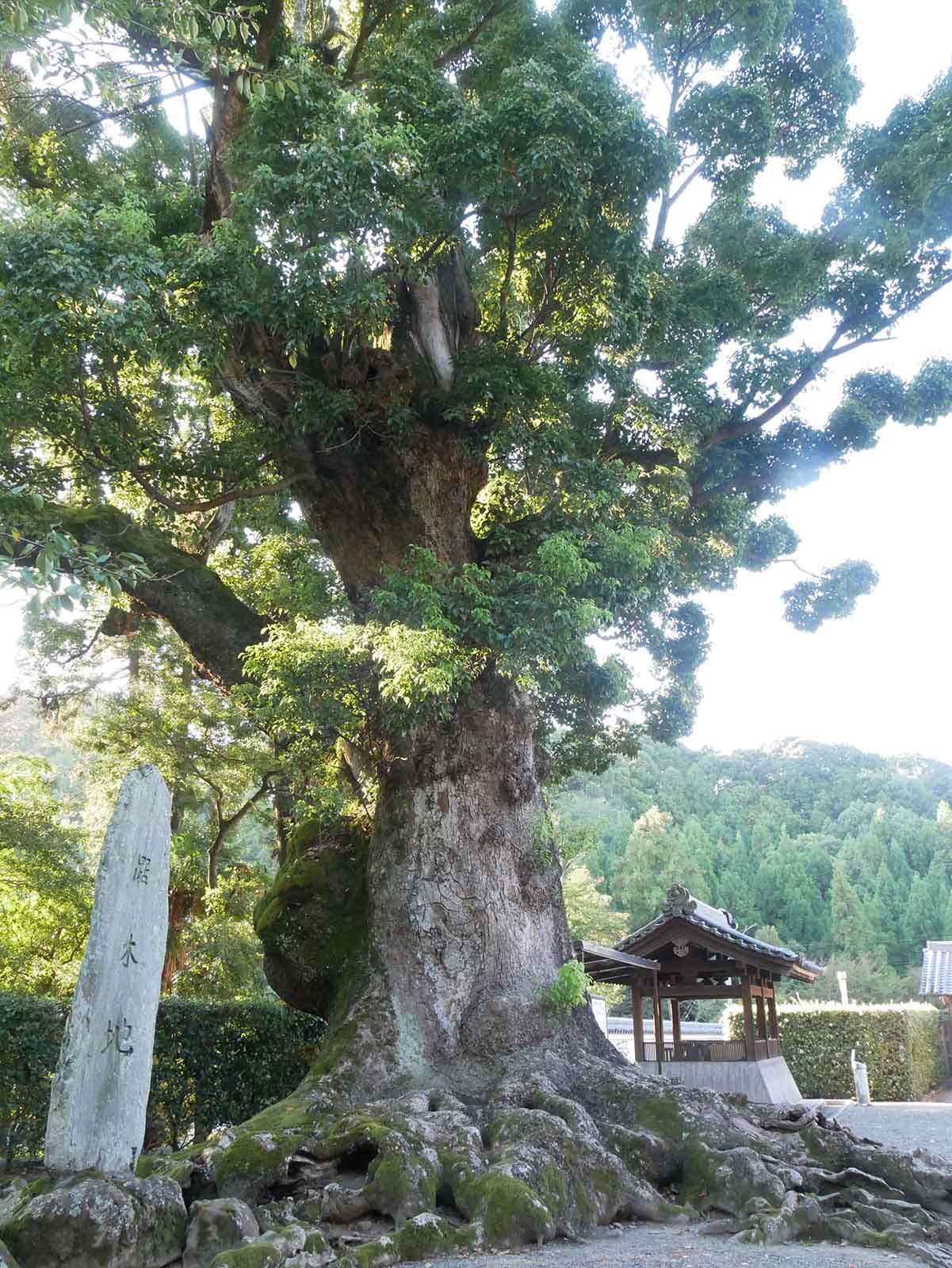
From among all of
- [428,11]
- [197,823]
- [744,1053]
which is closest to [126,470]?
[428,11]

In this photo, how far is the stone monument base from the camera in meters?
14.3

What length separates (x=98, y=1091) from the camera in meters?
5.14

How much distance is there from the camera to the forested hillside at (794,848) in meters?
37.7

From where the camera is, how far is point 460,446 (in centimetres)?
995

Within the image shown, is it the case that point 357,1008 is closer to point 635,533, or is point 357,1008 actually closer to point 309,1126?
point 309,1126

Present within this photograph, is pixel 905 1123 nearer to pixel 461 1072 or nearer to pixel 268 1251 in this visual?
pixel 461 1072

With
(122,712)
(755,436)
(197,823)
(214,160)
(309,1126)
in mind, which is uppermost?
(214,160)

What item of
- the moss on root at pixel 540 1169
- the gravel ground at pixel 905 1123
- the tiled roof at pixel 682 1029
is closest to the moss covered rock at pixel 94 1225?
the moss on root at pixel 540 1169

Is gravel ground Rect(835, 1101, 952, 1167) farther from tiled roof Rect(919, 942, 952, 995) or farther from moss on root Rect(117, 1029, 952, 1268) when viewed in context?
→ tiled roof Rect(919, 942, 952, 995)

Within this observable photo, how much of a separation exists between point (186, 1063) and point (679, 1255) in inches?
275

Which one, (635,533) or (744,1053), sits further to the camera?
(744,1053)

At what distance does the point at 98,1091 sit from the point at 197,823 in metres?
14.1

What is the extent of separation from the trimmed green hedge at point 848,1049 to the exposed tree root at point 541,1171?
1366 cm

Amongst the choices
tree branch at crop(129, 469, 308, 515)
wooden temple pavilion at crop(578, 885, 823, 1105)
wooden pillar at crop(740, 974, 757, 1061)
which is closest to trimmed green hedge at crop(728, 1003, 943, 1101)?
wooden temple pavilion at crop(578, 885, 823, 1105)
